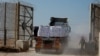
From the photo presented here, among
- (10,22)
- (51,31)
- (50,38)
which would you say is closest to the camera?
(50,38)

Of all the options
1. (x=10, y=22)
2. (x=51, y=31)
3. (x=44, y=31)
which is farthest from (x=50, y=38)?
(x=10, y=22)

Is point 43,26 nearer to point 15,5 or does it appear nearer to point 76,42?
point 15,5

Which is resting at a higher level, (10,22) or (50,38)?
(10,22)

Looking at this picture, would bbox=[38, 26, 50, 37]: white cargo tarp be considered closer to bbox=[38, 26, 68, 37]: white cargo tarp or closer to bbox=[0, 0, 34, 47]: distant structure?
bbox=[38, 26, 68, 37]: white cargo tarp

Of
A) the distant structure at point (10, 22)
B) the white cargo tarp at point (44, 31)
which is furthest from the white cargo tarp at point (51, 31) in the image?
the distant structure at point (10, 22)

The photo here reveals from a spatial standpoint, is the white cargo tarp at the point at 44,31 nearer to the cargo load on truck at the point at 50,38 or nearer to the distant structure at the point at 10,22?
the cargo load on truck at the point at 50,38

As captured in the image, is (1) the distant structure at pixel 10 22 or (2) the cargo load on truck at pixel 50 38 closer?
(2) the cargo load on truck at pixel 50 38

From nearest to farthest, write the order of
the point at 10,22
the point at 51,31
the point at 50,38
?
the point at 50,38, the point at 51,31, the point at 10,22

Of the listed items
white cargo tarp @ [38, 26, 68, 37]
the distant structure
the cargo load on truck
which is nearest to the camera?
the cargo load on truck

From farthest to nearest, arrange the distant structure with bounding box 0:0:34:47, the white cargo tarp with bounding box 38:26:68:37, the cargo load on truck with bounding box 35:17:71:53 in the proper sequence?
the distant structure with bounding box 0:0:34:47 < the white cargo tarp with bounding box 38:26:68:37 < the cargo load on truck with bounding box 35:17:71:53

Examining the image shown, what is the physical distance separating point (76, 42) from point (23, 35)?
19.9ft

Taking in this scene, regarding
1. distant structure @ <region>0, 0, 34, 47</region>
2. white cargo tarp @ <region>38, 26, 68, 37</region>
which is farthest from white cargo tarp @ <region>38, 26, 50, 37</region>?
distant structure @ <region>0, 0, 34, 47</region>

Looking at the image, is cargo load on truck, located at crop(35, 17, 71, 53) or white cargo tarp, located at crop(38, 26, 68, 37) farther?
white cargo tarp, located at crop(38, 26, 68, 37)

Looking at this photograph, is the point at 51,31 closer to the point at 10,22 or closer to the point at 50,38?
the point at 50,38
